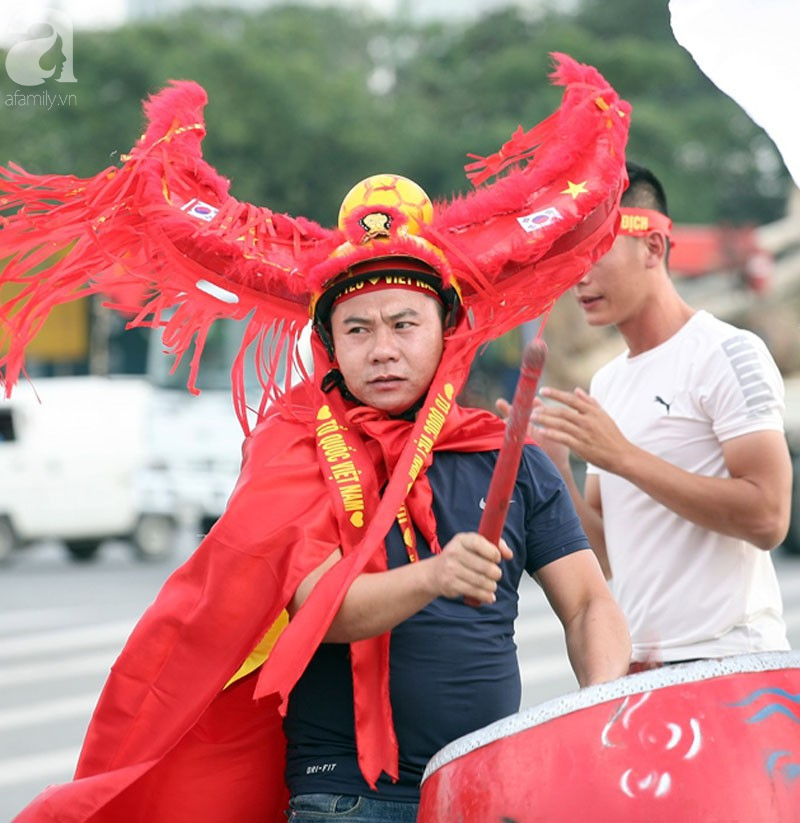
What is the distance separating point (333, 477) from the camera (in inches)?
101

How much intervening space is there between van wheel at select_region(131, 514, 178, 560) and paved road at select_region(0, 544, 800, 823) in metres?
0.17

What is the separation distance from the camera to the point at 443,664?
8.43 feet

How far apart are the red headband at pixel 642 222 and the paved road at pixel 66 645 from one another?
85.3 inches

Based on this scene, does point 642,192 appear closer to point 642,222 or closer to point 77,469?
point 642,222

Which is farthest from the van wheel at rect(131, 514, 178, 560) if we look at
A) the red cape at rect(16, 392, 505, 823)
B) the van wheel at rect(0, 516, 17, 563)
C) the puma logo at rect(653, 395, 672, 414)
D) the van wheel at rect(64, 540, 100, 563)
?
the red cape at rect(16, 392, 505, 823)

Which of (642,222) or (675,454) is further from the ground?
(642,222)

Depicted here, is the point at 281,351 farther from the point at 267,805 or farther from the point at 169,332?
the point at 267,805

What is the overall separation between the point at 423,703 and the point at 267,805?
1.28 ft

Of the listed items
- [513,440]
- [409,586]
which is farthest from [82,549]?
[513,440]

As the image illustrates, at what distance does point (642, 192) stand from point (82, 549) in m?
11.3

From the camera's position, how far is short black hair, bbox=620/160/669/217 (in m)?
3.52

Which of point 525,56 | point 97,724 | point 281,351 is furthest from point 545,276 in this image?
point 525,56

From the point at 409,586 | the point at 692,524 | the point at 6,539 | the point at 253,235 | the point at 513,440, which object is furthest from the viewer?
the point at 6,539

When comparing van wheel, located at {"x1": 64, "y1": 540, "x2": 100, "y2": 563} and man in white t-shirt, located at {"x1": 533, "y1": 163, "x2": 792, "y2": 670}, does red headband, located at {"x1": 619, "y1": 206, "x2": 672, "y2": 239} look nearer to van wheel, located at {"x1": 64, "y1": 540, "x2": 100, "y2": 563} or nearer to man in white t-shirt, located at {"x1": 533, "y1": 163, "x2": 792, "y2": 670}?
man in white t-shirt, located at {"x1": 533, "y1": 163, "x2": 792, "y2": 670}
